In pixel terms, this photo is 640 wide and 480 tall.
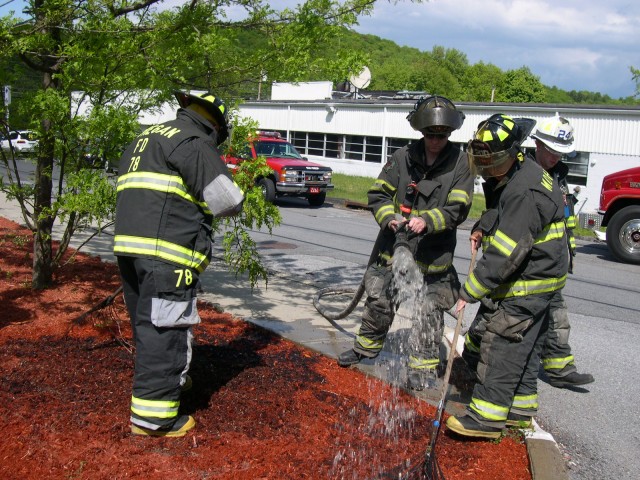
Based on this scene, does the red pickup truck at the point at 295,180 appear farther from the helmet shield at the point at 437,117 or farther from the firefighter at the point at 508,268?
the firefighter at the point at 508,268

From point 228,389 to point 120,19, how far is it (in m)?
2.91

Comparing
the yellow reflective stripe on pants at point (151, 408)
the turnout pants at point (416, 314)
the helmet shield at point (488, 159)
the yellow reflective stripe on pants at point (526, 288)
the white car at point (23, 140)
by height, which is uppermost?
the helmet shield at point (488, 159)

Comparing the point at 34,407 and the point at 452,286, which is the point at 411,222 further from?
the point at 34,407

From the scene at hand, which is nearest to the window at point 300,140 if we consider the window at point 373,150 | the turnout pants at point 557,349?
the window at point 373,150

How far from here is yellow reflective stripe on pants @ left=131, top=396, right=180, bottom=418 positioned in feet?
12.0

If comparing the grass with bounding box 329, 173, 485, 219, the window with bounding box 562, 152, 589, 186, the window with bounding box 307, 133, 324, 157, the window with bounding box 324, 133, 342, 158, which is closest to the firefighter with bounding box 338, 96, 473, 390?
the grass with bounding box 329, 173, 485, 219

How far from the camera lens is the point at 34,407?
3857 mm

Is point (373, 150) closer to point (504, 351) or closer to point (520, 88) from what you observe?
point (504, 351)

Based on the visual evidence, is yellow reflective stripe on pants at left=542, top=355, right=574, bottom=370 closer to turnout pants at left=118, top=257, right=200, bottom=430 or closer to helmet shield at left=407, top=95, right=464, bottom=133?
helmet shield at left=407, top=95, right=464, bottom=133

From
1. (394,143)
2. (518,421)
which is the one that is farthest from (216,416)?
(394,143)

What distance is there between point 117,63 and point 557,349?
13.1ft

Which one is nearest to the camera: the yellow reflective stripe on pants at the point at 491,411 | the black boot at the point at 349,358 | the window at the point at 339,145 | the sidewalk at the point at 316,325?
the sidewalk at the point at 316,325

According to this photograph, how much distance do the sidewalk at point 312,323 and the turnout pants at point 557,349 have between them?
0.72m

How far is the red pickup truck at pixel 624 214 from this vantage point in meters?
12.3
